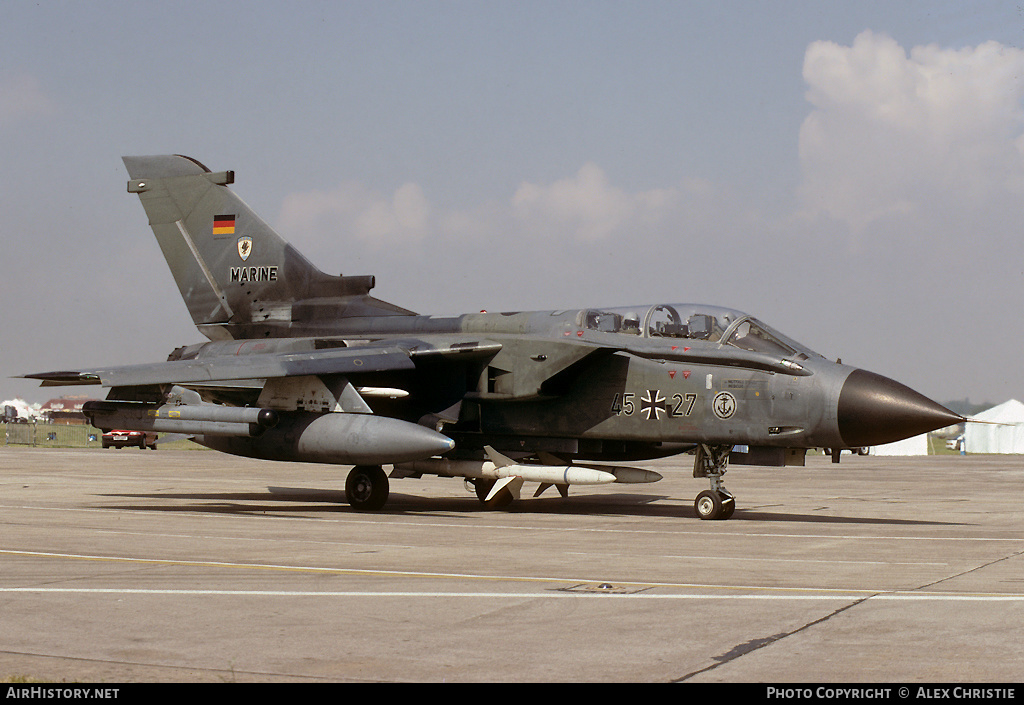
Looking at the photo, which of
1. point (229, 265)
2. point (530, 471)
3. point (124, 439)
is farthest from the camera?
point (124, 439)

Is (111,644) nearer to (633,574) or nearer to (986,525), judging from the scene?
(633,574)

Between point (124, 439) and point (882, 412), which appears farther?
point (124, 439)

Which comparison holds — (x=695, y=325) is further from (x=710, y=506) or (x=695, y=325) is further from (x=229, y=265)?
(x=229, y=265)

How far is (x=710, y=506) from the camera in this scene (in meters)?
15.7

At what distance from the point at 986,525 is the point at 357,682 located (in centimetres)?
1216

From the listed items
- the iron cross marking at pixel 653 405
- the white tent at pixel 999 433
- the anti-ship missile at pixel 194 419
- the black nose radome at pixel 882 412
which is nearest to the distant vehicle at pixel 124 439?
the anti-ship missile at pixel 194 419

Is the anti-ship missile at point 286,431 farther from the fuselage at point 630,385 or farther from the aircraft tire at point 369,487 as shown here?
the fuselage at point 630,385

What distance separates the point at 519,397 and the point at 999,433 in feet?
153

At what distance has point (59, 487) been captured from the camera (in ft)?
72.6

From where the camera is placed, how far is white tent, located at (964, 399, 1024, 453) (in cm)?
5531

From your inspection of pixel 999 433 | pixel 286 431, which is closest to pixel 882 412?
pixel 286 431

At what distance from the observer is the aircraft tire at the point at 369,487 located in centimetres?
1781
